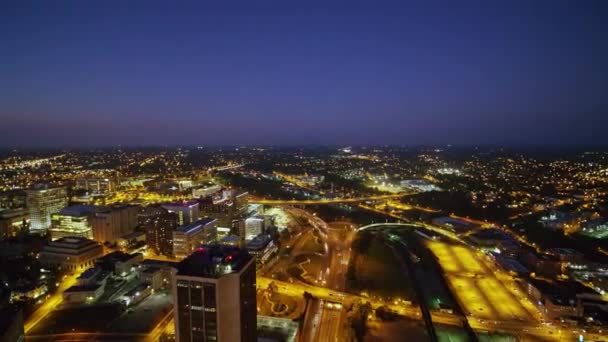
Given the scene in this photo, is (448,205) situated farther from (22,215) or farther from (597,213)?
(22,215)

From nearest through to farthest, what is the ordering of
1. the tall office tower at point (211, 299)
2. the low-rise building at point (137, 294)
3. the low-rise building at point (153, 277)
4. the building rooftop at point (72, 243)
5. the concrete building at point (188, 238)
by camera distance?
the tall office tower at point (211, 299) → the low-rise building at point (137, 294) → the low-rise building at point (153, 277) → the building rooftop at point (72, 243) → the concrete building at point (188, 238)

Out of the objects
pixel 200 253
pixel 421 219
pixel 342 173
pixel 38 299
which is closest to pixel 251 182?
pixel 342 173

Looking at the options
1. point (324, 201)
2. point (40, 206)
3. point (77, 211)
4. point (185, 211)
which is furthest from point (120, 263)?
point (324, 201)

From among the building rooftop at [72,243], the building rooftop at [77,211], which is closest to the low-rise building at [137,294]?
the building rooftop at [72,243]

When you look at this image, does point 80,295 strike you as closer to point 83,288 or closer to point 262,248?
point 83,288

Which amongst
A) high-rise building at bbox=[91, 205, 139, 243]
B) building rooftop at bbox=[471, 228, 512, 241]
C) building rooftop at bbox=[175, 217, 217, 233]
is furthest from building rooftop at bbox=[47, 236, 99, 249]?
building rooftop at bbox=[471, 228, 512, 241]

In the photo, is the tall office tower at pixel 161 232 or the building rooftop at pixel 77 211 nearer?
the tall office tower at pixel 161 232

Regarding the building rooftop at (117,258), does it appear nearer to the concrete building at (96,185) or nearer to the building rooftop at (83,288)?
the building rooftop at (83,288)

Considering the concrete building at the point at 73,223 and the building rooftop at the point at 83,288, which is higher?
the concrete building at the point at 73,223
